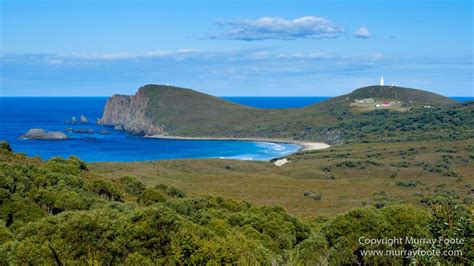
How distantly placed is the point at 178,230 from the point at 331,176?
244 ft

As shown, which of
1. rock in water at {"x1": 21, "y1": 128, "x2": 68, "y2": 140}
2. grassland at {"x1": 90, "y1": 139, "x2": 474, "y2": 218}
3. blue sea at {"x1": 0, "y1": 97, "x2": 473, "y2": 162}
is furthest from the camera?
rock in water at {"x1": 21, "y1": 128, "x2": 68, "y2": 140}

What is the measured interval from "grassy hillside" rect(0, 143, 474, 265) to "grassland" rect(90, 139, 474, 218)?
21807mm

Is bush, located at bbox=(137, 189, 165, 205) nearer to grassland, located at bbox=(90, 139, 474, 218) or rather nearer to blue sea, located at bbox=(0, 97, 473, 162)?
grassland, located at bbox=(90, 139, 474, 218)

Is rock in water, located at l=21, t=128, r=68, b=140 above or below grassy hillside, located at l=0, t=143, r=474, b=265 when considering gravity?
below

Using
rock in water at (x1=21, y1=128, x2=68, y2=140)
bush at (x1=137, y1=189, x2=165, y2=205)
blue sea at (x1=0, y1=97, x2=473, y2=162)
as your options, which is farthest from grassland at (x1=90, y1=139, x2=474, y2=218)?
rock in water at (x1=21, y1=128, x2=68, y2=140)

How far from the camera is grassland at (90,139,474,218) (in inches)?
2499

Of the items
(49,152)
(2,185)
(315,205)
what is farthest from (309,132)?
(2,185)

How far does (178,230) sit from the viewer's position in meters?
20.9

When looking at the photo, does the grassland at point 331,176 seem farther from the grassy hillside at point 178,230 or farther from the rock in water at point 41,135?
the rock in water at point 41,135

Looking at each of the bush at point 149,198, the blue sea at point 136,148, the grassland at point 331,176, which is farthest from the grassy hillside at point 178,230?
the blue sea at point 136,148

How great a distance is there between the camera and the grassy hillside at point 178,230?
1575 cm

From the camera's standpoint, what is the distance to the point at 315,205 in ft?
194

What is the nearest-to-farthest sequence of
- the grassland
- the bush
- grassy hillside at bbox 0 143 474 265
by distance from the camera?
grassy hillside at bbox 0 143 474 265 → the bush → the grassland

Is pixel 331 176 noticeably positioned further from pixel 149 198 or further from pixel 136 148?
pixel 136 148
